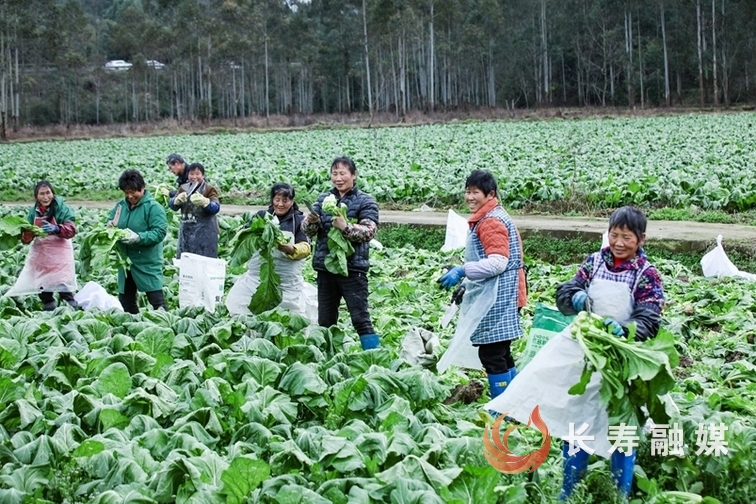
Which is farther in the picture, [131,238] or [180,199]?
[180,199]

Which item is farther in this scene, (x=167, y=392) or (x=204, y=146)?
(x=204, y=146)

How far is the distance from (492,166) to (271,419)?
47.0 feet

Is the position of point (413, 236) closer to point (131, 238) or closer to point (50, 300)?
point (50, 300)

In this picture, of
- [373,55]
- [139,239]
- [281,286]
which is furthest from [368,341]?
[373,55]

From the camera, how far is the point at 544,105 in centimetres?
5647

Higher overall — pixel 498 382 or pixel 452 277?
pixel 452 277

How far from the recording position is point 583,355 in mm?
4031

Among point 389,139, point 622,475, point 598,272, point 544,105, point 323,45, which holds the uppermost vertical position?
point 323,45

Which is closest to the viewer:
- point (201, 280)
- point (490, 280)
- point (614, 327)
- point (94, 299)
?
point (614, 327)

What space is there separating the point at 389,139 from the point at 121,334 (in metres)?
23.6

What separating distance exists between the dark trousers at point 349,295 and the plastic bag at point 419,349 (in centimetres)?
28

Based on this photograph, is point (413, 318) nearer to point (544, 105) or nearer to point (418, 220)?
point (418, 220)

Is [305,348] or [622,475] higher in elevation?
[305,348]

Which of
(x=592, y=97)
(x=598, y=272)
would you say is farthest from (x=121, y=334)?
(x=592, y=97)
